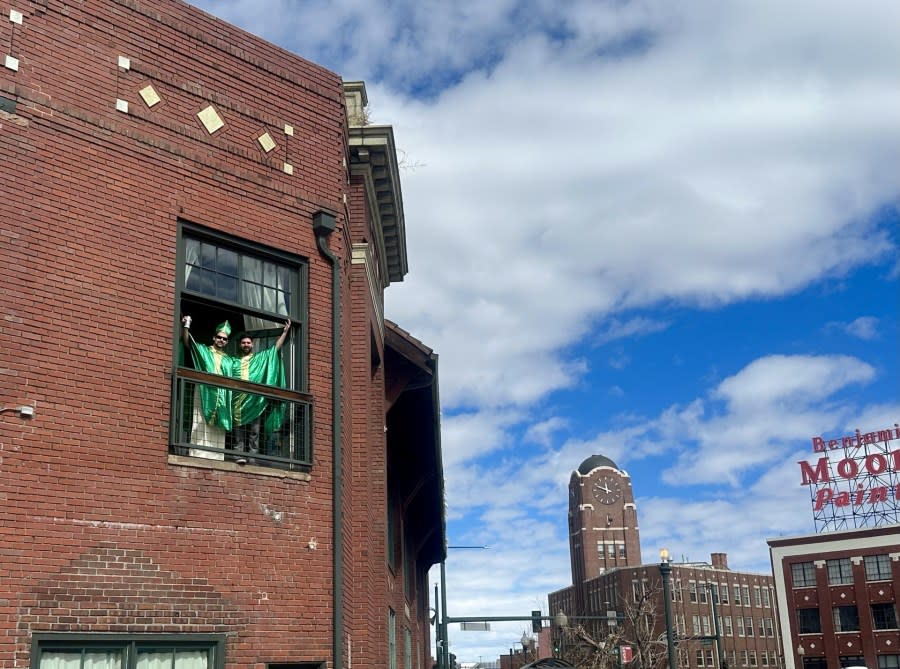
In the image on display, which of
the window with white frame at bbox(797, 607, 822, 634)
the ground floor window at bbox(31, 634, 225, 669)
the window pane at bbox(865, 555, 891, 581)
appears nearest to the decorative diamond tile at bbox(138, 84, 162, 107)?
the ground floor window at bbox(31, 634, 225, 669)

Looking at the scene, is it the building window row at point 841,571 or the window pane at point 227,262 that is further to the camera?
the building window row at point 841,571

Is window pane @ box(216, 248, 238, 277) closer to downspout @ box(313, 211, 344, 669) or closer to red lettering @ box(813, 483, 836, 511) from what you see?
downspout @ box(313, 211, 344, 669)

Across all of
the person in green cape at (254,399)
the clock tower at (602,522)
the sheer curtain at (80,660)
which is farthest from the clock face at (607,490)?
the sheer curtain at (80,660)

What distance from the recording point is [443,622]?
38969 millimetres

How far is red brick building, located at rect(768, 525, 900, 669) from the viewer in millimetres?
70938

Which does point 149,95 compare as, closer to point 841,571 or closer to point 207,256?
point 207,256

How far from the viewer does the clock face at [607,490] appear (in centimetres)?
13900

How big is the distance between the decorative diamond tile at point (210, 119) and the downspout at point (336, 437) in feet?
4.97

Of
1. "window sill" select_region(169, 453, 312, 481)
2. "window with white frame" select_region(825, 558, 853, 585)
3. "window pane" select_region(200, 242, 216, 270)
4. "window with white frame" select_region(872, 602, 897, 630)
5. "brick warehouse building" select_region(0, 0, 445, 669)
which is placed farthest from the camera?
"window with white frame" select_region(825, 558, 853, 585)

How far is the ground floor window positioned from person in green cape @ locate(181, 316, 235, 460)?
5.96 ft

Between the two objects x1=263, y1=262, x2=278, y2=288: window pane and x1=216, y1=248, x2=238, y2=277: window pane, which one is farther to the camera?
x1=263, y1=262, x2=278, y2=288: window pane

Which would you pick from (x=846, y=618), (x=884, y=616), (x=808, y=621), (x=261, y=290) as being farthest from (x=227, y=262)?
(x=808, y=621)

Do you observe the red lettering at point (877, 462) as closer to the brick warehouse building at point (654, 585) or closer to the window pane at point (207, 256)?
the brick warehouse building at point (654, 585)

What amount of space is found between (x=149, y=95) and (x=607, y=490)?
13332cm
